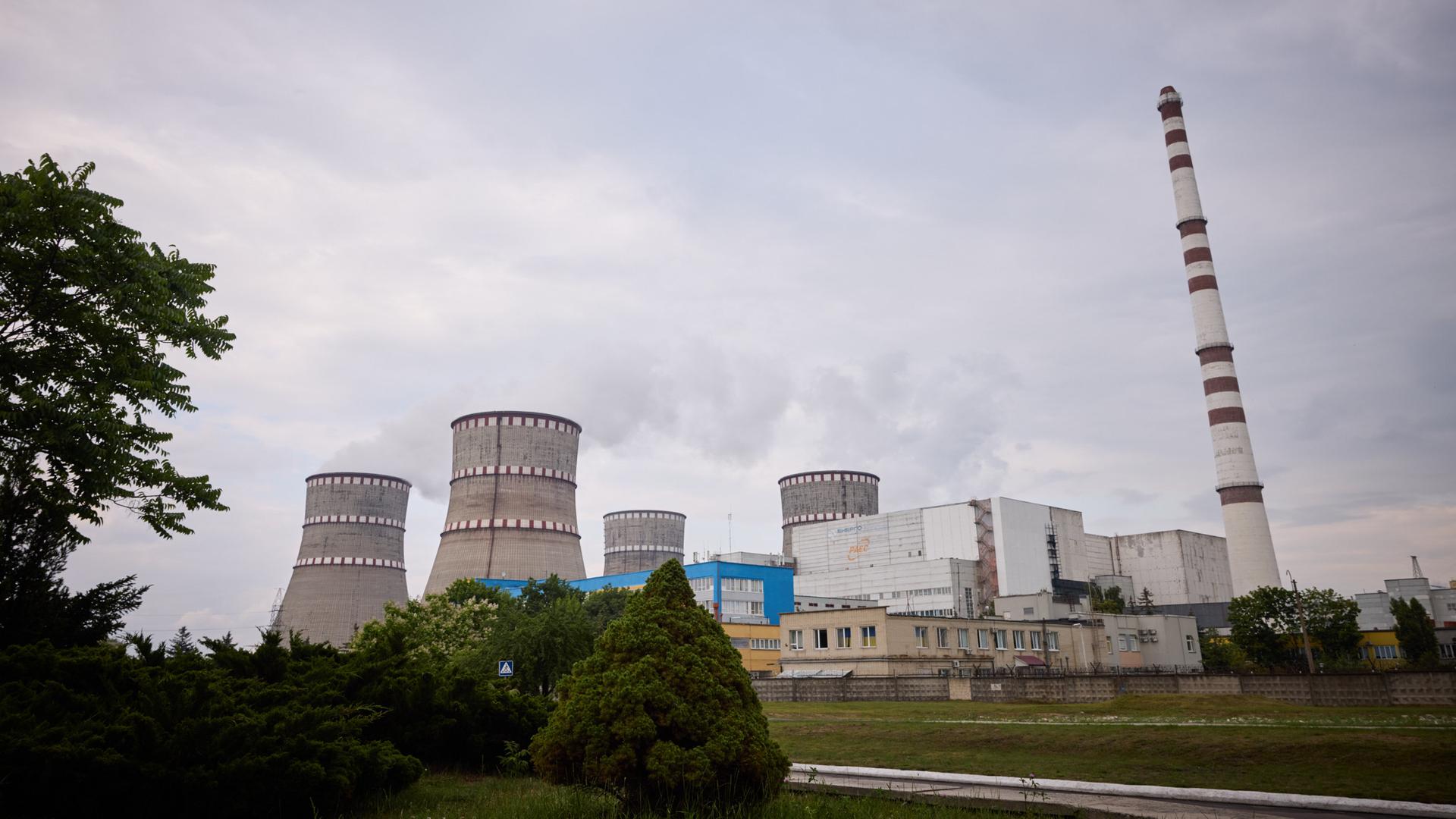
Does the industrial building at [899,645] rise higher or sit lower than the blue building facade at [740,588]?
lower

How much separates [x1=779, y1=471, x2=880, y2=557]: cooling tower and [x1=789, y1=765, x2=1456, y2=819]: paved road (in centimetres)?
7322

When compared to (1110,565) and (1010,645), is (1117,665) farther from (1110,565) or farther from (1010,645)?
(1110,565)

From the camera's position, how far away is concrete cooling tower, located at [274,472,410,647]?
60.7 m

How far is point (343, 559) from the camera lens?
61.4m

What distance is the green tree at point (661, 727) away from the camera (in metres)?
6.48

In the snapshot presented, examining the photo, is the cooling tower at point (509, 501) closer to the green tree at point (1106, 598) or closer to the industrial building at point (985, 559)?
the industrial building at point (985, 559)

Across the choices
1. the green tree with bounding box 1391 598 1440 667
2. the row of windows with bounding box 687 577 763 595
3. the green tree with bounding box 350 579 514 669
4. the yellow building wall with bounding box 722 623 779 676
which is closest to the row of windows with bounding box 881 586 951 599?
the row of windows with bounding box 687 577 763 595

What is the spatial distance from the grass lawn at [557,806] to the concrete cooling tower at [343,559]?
5680 cm

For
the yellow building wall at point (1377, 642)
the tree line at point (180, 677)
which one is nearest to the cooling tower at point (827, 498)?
the yellow building wall at point (1377, 642)

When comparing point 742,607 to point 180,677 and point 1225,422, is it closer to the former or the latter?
point 1225,422

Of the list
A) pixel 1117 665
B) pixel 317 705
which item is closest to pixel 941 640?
pixel 1117 665

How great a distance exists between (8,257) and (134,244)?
1.52 metres

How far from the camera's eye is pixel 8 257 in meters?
10.2

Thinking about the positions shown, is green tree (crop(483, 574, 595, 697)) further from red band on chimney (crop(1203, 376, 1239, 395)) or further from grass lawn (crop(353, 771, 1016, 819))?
red band on chimney (crop(1203, 376, 1239, 395))
